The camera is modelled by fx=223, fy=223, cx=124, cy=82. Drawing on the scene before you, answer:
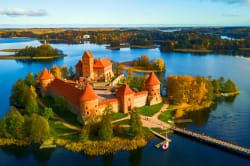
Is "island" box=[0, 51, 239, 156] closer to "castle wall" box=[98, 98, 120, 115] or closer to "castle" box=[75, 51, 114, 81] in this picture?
"castle wall" box=[98, 98, 120, 115]

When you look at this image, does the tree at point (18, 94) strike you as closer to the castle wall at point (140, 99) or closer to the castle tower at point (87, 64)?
the castle tower at point (87, 64)

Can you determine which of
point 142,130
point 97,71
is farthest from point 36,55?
point 142,130

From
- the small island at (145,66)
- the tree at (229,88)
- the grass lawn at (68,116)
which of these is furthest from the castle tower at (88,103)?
the small island at (145,66)

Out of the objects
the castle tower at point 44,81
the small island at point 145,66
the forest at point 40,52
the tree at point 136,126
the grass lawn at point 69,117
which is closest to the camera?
the tree at point 136,126

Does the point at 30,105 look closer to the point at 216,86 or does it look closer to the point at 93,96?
the point at 93,96

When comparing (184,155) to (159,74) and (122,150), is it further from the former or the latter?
(159,74)
